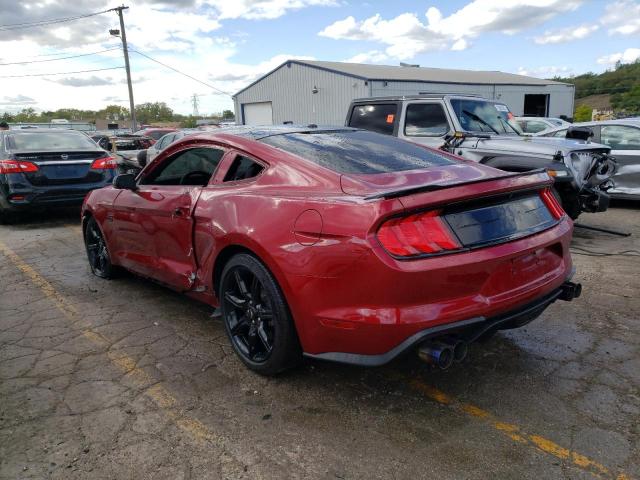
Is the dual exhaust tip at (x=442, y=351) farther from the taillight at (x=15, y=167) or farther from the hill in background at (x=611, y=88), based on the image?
the hill in background at (x=611, y=88)

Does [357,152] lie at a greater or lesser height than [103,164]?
greater

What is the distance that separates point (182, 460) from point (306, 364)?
108cm

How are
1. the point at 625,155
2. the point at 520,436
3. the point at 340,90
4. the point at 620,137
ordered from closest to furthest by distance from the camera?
the point at 520,436
the point at 625,155
the point at 620,137
the point at 340,90

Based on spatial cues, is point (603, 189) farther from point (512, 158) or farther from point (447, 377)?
point (447, 377)

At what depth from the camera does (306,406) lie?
295cm

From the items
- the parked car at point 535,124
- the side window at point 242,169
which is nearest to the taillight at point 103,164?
the side window at point 242,169

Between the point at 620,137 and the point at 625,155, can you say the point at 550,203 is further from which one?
the point at 620,137

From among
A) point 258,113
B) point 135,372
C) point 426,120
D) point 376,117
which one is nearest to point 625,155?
point 426,120

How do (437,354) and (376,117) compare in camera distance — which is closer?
(437,354)

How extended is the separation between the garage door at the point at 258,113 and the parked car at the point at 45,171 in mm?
21309

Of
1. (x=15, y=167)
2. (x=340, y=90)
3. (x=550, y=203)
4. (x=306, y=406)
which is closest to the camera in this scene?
(x=306, y=406)

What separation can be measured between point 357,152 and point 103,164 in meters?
6.71

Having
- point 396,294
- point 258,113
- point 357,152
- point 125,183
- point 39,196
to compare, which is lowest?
point 39,196

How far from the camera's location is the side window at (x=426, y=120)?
24.6 ft
